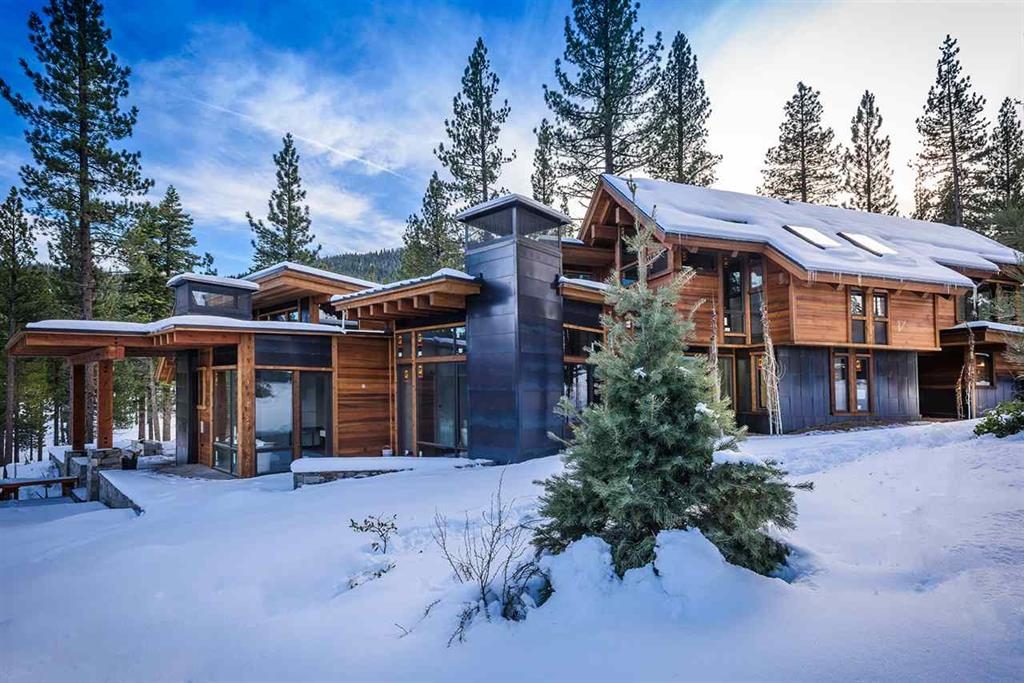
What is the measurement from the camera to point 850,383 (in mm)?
12617

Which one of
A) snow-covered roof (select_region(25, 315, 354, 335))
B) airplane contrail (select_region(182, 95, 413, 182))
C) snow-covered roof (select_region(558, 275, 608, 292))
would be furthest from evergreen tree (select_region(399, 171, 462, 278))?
snow-covered roof (select_region(558, 275, 608, 292))

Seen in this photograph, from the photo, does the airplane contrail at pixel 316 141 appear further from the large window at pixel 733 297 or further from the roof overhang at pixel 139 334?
the large window at pixel 733 297

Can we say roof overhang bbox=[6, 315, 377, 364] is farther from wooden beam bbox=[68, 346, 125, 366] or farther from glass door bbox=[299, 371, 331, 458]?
glass door bbox=[299, 371, 331, 458]

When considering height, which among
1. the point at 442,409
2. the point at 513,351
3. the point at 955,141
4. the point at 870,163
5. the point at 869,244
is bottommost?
the point at 442,409

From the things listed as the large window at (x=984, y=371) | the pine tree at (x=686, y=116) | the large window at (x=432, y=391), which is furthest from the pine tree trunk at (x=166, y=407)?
the large window at (x=984, y=371)

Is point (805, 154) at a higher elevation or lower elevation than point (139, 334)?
higher

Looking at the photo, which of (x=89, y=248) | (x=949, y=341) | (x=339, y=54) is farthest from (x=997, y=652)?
(x=89, y=248)

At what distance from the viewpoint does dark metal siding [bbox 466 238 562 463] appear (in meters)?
8.45

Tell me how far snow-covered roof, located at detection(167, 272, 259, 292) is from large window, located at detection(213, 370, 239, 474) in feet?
7.42

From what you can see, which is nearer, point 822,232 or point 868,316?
point 868,316

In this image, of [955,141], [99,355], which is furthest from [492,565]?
[955,141]

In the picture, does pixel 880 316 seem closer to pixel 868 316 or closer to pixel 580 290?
pixel 868 316

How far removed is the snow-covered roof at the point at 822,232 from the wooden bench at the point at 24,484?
46.7ft

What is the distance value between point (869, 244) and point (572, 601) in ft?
48.9
